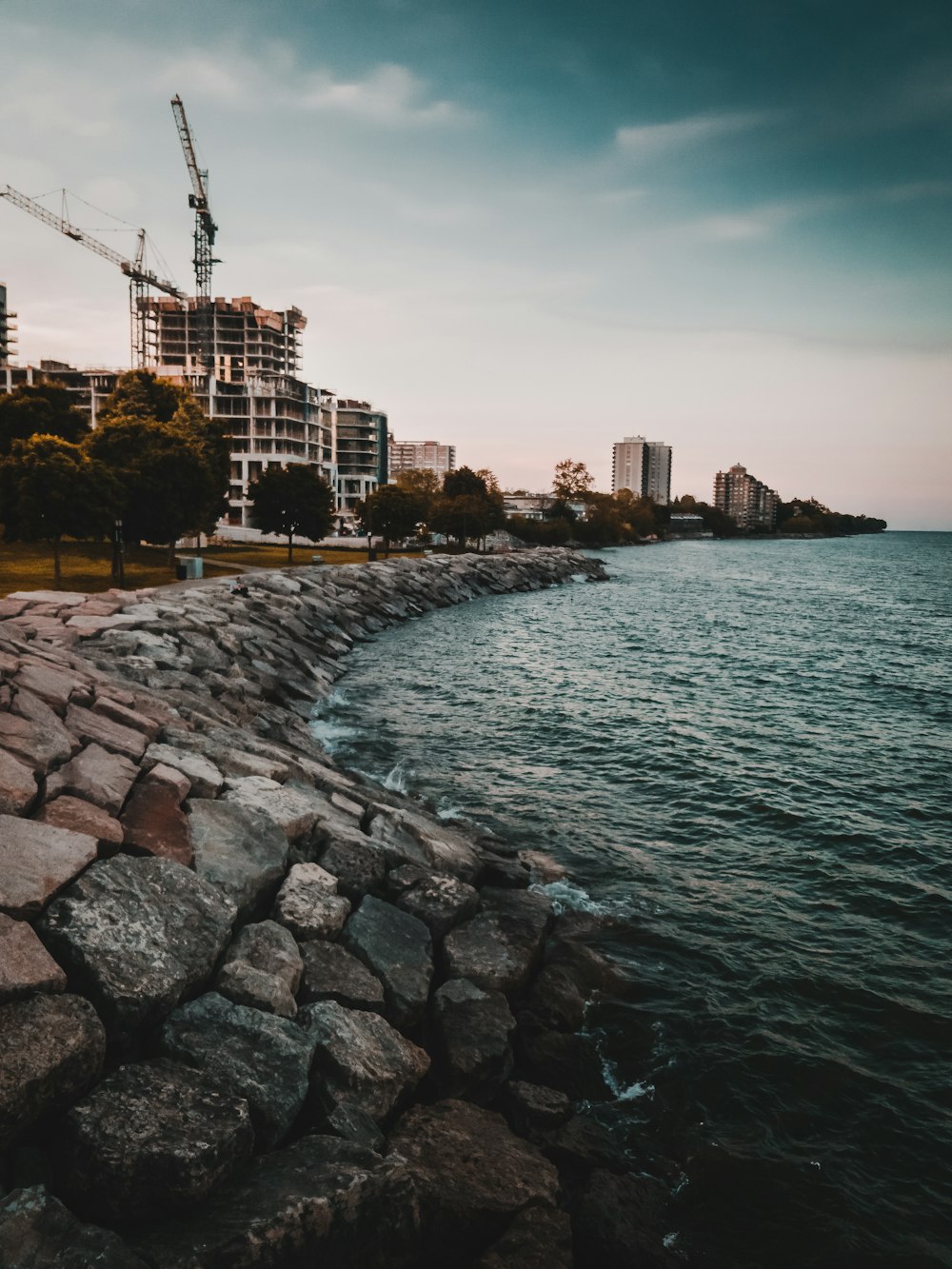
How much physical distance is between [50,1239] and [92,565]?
47945 mm

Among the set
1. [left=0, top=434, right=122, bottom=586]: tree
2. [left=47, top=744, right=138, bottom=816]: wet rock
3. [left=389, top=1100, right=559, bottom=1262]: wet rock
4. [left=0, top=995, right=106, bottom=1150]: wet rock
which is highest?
[left=0, top=434, right=122, bottom=586]: tree

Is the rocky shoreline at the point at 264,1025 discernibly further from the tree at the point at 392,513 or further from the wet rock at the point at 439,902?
the tree at the point at 392,513

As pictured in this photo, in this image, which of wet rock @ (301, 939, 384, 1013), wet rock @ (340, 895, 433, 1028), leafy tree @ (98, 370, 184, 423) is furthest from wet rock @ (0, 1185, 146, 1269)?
leafy tree @ (98, 370, 184, 423)

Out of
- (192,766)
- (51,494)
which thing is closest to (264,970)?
(192,766)

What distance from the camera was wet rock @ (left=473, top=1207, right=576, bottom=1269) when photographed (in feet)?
21.2

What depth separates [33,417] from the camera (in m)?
56.8

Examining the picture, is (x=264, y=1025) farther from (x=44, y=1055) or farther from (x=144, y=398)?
(x=144, y=398)

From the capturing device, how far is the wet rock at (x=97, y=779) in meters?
9.59

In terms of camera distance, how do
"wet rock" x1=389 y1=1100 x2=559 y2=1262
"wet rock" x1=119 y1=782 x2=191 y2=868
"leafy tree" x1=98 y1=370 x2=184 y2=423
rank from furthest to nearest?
"leafy tree" x1=98 y1=370 x2=184 y2=423
"wet rock" x1=119 y1=782 x2=191 y2=868
"wet rock" x1=389 y1=1100 x2=559 y2=1262

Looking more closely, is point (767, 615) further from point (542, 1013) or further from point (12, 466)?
point (542, 1013)

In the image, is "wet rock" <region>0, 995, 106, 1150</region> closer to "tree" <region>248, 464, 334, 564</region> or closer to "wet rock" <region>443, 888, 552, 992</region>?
"wet rock" <region>443, 888, 552, 992</region>

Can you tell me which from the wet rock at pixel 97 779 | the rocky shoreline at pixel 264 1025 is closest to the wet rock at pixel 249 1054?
the rocky shoreline at pixel 264 1025

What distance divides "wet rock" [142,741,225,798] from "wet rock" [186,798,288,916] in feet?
Result: 2.01

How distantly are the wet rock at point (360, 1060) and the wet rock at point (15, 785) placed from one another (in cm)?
374
